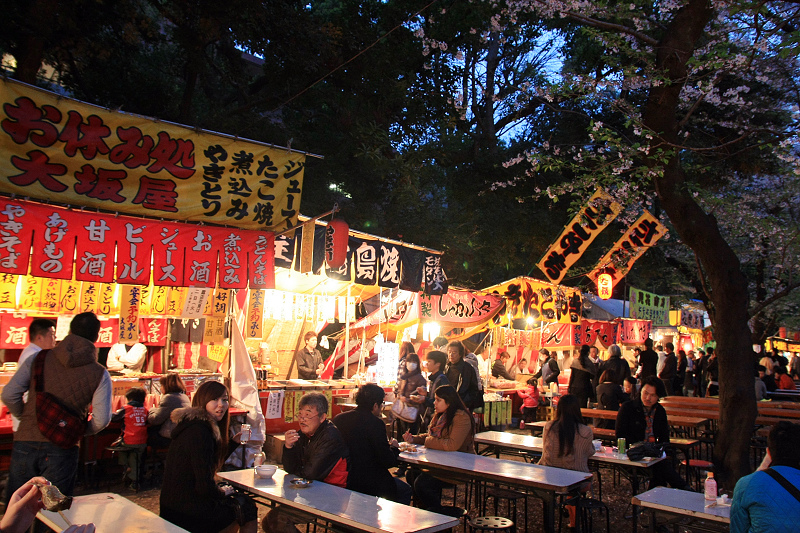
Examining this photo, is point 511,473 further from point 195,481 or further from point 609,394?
point 609,394

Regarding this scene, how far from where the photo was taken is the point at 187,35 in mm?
10641

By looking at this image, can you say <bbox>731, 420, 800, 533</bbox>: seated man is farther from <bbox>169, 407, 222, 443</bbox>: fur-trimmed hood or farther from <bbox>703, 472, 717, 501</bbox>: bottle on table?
<bbox>169, 407, 222, 443</bbox>: fur-trimmed hood

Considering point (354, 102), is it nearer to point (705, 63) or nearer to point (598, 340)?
point (705, 63)

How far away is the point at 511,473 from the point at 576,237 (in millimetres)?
9138

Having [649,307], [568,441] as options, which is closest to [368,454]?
[568,441]

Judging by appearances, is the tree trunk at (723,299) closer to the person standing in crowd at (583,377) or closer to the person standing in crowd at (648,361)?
the person standing in crowd at (583,377)

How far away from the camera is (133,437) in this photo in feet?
27.0

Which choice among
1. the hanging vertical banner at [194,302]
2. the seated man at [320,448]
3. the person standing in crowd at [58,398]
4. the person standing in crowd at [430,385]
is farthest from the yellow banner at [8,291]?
the person standing in crowd at [430,385]

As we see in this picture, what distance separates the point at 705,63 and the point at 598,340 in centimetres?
1485

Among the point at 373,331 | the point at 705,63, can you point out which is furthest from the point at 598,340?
the point at 705,63

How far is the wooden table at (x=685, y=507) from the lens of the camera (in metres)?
4.66

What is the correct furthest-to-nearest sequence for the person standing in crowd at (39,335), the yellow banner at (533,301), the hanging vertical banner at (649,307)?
the hanging vertical banner at (649,307)
the yellow banner at (533,301)
the person standing in crowd at (39,335)

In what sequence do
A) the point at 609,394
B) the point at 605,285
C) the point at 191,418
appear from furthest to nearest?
the point at 605,285, the point at 609,394, the point at 191,418

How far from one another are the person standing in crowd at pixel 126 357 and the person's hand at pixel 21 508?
10419 mm
